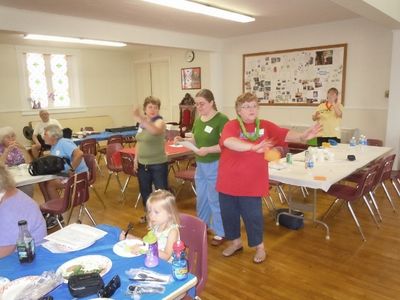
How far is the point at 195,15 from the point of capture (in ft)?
18.9

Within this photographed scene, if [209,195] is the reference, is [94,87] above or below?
above

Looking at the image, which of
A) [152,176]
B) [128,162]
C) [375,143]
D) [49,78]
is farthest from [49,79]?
[375,143]

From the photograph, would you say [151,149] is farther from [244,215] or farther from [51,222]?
[51,222]

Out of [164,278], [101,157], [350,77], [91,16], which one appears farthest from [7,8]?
[350,77]

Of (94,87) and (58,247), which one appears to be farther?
(94,87)

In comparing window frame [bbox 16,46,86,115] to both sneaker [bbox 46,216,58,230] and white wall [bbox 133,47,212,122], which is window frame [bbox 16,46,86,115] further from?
sneaker [bbox 46,216,58,230]

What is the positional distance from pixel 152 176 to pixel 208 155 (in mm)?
954

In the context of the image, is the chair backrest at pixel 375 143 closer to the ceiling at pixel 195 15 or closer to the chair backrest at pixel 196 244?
the ceiling at pixel 195 15

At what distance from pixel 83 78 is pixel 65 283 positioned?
363 inches

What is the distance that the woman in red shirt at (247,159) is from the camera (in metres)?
2.67

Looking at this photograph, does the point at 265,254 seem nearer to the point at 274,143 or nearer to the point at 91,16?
the point at 274,143

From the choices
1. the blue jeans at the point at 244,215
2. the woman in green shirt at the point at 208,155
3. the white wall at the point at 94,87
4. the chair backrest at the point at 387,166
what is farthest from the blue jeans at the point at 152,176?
the white wall at the point at 94,87

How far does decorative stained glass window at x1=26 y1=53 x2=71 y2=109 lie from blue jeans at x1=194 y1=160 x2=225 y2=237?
729 cm

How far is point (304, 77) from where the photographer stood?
7.14m
